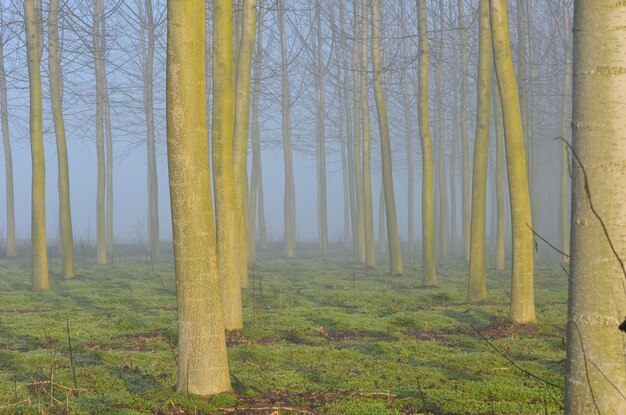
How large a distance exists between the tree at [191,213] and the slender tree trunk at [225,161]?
10.7 ft

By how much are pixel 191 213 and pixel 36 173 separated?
10.1m

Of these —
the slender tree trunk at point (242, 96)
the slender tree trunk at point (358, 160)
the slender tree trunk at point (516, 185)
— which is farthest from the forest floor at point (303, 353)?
the slender tree trunk at point (358, 160)

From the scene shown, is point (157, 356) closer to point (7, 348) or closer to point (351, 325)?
point (7, 348)

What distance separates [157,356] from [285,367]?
142 centimetres

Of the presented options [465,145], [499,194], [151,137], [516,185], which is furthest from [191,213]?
[151,137]

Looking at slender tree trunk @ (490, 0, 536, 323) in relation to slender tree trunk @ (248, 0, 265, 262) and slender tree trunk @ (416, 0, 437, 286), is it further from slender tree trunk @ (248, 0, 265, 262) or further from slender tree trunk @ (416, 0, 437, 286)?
slender tree trunk @ (248, 0, 265, 262)

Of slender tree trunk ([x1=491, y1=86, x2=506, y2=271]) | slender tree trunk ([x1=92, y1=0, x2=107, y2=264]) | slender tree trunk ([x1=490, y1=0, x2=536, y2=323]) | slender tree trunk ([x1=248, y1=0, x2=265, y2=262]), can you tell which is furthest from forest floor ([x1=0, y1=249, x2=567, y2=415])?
slender tree trunk ([x1=248, y1=0, x2=265, y2=262])

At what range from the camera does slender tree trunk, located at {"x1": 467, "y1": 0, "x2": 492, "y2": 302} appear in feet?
42.0

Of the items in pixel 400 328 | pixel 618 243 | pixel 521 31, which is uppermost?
pixel 521 31

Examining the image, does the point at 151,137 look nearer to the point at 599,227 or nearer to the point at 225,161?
the point at 225,161

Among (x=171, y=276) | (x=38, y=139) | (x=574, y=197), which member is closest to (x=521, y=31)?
(x=171, y=276)

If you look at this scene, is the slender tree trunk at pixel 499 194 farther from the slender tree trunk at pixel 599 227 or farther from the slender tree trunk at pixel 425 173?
the slender tree trunk at pixel 599 227

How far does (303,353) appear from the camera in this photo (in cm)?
819

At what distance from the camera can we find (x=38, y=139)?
49.1 ft
